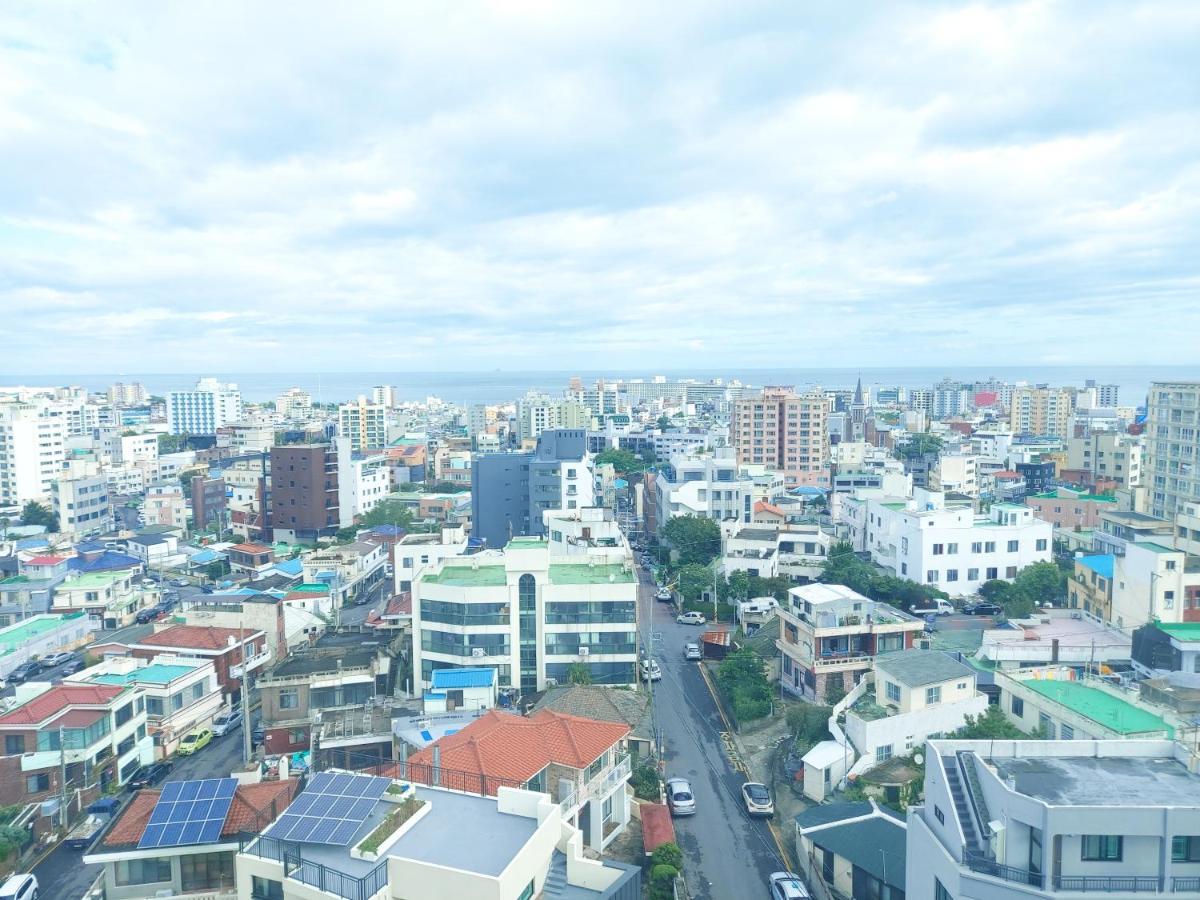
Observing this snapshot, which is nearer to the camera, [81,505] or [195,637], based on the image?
[195,637]

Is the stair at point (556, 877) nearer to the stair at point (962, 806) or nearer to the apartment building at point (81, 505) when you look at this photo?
the stair at point (962, 806)

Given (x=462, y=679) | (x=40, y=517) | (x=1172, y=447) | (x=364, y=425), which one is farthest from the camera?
(x=364, y=425)

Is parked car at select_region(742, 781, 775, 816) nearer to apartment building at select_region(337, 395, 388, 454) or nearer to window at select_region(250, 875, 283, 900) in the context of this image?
window at select_region(250, 875, 283, 900)

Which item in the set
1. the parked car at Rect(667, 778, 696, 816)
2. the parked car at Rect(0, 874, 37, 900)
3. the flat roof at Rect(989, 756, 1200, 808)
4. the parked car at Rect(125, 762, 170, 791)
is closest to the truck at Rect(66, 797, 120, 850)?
the parked car at Rect(125, 762, 170, 791)

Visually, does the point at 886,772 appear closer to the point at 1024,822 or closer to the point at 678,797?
the point at 678,797

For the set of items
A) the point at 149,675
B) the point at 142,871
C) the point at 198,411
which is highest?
the point at 198,411

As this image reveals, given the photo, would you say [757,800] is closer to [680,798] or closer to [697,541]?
[680,798]

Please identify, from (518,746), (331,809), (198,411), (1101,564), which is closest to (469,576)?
(518,746)
